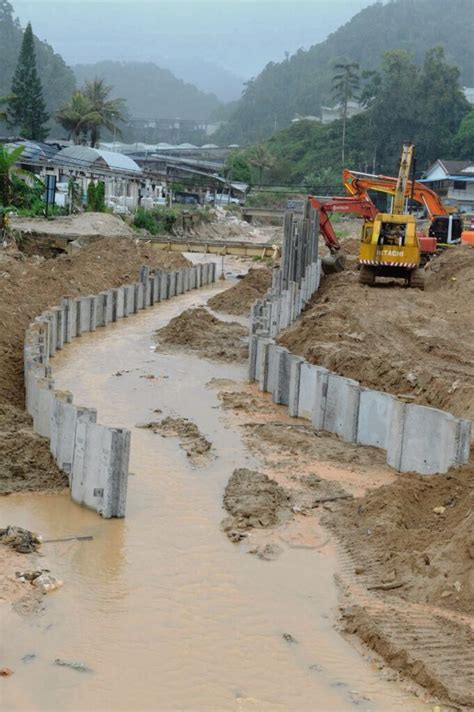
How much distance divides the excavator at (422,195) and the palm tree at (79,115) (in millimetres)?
41745

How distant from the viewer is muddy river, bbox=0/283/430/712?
25.2 ft

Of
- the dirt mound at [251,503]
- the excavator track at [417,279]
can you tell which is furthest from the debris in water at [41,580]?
the excavator track at [417,279]

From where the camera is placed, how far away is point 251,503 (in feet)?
38.1

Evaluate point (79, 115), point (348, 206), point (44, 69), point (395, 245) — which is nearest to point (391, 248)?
point (395, 245)

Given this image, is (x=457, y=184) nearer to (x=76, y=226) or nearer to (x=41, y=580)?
(x=76, y=226)

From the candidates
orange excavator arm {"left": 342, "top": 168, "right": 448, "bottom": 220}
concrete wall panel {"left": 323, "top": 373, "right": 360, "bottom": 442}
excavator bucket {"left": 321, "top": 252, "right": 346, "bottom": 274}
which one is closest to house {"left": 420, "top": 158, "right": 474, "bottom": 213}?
orange excavator arm {"left": 342, "top": 168, "right": 448, "bottom": 220}

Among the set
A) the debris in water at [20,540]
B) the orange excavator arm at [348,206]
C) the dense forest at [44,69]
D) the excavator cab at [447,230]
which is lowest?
the debris in water at [20,540]

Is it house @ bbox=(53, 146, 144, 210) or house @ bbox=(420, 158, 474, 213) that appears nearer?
house @ bbox=(53, 146, 144, 210)

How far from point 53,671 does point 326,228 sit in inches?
1102

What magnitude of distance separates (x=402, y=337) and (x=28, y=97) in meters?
60.7

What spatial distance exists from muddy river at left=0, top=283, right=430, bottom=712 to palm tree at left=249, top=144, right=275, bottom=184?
260 feet

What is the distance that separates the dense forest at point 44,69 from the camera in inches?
4860

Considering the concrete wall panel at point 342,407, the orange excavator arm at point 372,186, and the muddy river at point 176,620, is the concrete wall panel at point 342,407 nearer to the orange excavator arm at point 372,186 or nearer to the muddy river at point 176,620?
the muddy river at point 176,620

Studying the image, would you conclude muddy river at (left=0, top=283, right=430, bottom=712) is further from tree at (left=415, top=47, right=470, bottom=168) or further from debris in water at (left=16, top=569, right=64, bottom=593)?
tree at (left=415, top=47, right=470, bottom=168)
